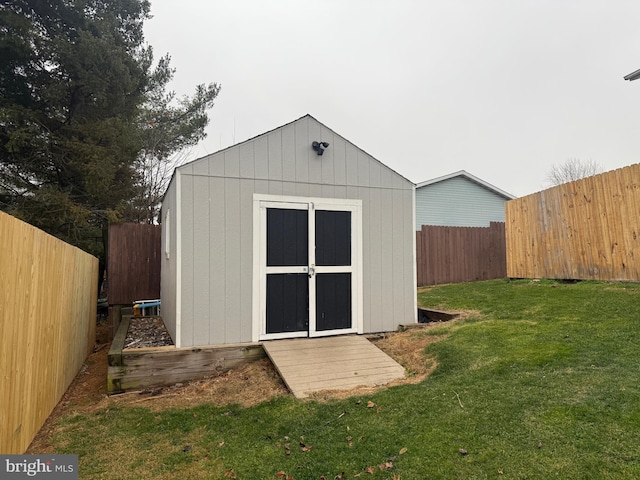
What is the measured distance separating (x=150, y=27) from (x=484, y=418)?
14.5 metres

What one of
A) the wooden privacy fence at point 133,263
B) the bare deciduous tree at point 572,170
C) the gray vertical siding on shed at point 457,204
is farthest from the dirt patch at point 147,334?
the bare deciduous tree at point 572,170

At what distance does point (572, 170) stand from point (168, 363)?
87.8 feet

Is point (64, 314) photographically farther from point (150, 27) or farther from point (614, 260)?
point (150, 27)

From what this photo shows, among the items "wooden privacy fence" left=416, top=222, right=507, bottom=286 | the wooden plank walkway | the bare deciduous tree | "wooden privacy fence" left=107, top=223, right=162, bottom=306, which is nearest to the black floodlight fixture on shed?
the wooden plank walkway

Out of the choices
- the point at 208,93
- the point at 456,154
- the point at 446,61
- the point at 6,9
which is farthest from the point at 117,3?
the point at 456,154

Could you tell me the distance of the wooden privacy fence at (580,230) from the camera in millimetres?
6508

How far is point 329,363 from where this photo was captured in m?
4.69

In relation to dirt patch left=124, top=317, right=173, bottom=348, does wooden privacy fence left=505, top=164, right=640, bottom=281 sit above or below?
above

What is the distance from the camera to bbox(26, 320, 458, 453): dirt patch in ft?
13.2

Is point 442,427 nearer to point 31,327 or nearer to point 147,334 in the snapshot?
point 31,327

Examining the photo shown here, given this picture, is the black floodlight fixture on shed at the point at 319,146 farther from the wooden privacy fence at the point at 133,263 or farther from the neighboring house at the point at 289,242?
the wooden privacy fence at the point at 133,263

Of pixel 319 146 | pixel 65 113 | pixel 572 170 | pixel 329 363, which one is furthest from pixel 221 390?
pixel 572 170

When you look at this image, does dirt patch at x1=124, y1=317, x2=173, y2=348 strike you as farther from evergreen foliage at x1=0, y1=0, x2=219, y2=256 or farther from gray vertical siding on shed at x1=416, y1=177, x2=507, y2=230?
gray vertical siding on shed at x1=416, y1=177, x2=507, y2=230

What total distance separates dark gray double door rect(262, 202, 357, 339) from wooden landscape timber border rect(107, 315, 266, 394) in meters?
0.51
